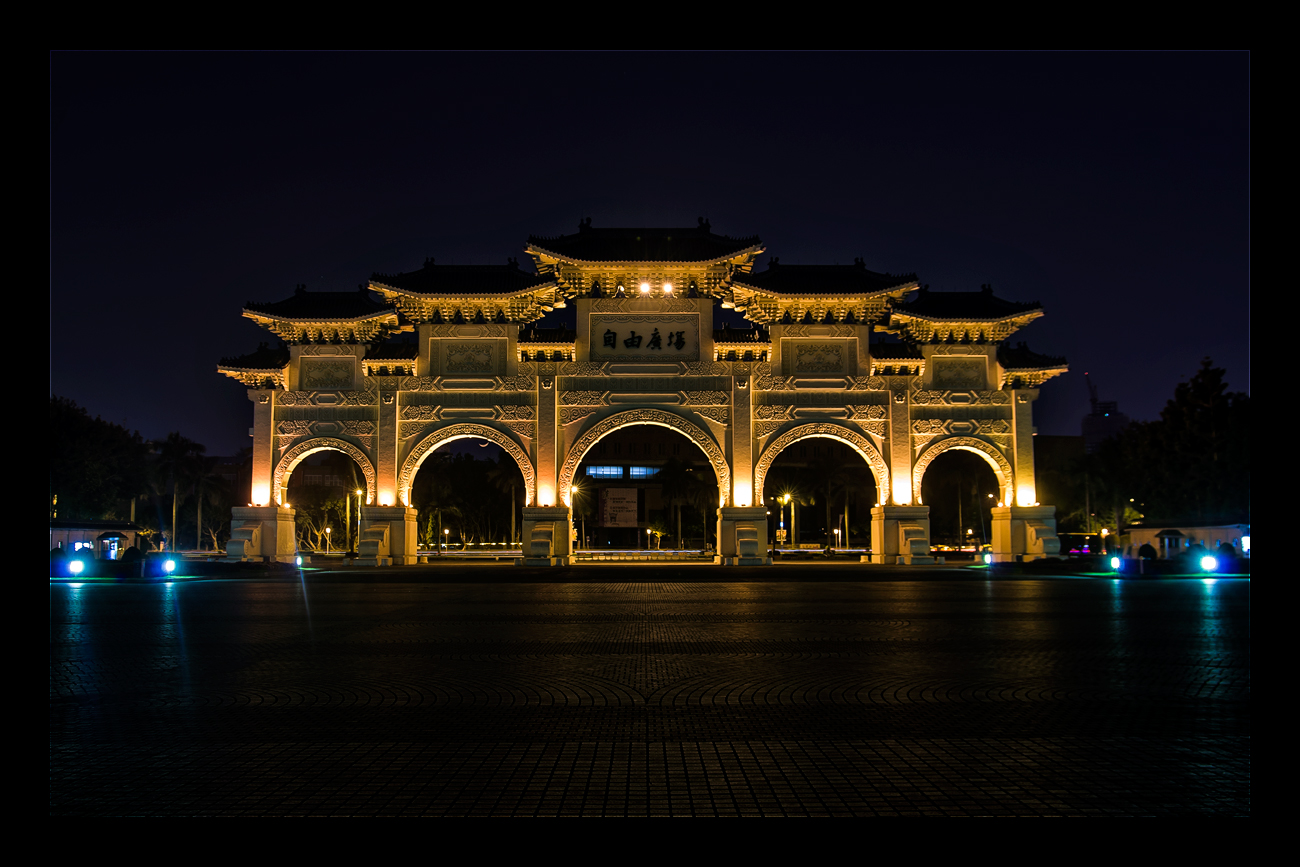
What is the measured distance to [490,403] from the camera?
32.7 m

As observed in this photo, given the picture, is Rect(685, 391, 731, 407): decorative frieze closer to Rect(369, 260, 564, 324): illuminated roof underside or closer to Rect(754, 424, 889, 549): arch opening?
Rect(369, 260, 564, 324): illuminated roof underside

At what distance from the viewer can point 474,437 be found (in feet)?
108

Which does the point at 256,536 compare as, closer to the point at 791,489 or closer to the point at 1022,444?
the point at 1022,444

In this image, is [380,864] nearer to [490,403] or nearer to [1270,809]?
[1270,809]

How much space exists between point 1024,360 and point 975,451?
4069mm

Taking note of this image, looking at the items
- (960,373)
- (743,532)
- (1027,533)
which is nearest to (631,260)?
(743,532)

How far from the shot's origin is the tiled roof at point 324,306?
32969mm

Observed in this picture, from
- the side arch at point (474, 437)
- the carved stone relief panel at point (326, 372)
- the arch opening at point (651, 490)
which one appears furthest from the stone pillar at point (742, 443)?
the arch opening at point (651, 490)

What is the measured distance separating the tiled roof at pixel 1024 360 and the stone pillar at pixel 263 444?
1088 inches

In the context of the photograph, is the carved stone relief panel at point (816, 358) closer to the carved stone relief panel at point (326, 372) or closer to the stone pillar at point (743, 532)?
the stone pillar at point (743, 532)

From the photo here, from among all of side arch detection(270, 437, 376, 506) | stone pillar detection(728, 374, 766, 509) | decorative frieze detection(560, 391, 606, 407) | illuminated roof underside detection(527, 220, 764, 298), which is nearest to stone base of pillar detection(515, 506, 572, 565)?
decorative frieze detection(560, 391, 606, 407)

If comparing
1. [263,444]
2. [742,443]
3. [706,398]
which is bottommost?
[742,443]

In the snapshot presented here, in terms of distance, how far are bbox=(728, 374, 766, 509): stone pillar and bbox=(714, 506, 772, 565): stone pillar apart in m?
0.38

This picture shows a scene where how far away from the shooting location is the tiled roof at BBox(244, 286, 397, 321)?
1298 inches
